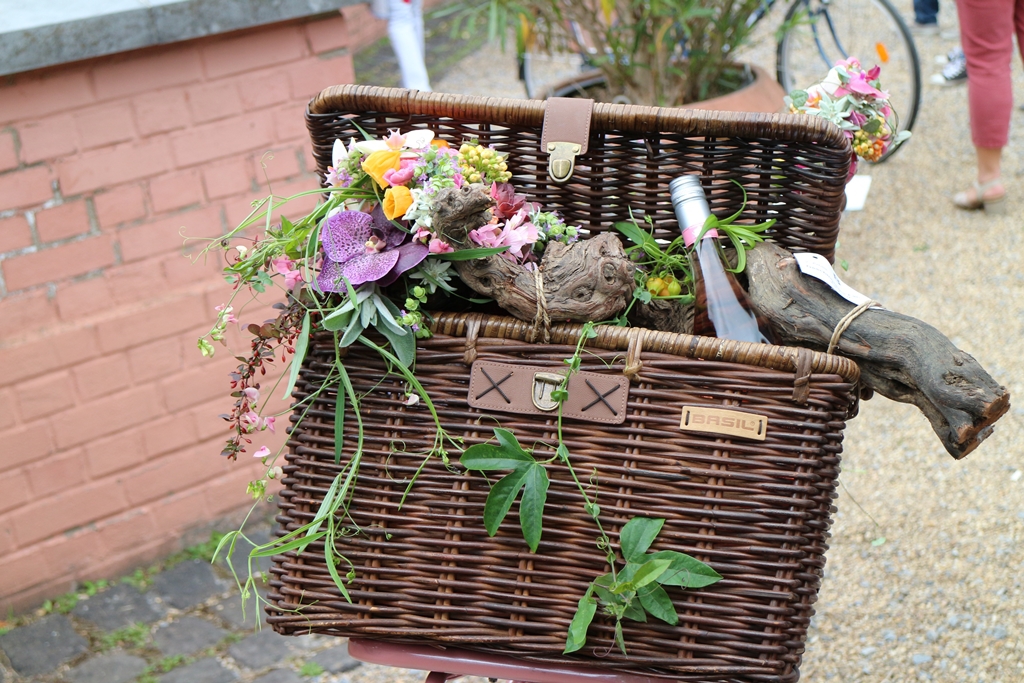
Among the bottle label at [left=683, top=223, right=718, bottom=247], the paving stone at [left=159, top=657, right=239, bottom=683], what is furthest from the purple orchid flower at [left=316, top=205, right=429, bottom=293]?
the paving stone at [left=159, top=657, right=239, bottom=683]

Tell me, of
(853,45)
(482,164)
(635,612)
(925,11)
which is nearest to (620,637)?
(635,612)

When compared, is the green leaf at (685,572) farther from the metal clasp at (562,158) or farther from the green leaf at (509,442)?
the metal clasp at (562,158)

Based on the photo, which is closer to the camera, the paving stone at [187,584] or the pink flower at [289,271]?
the pink flower at [289,271]

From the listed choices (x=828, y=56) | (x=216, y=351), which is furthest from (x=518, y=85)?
(x=216, y=351)

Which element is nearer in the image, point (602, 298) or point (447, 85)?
point (602, 298)

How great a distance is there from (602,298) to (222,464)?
5.82ft

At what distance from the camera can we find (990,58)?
3301mm

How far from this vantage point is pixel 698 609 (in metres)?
1.10

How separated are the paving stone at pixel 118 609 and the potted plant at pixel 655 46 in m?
1.92

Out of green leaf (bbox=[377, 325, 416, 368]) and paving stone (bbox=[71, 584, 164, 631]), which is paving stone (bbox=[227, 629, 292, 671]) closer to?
paving stone (bbox=[71, 584, 164, 631])

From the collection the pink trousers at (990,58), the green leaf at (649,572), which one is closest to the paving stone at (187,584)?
the green leaf at (649,572)

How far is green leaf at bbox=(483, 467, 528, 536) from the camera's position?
1.10 metres

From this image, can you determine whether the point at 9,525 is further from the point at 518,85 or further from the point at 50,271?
the point at 518,85

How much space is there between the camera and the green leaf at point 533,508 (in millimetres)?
1096
